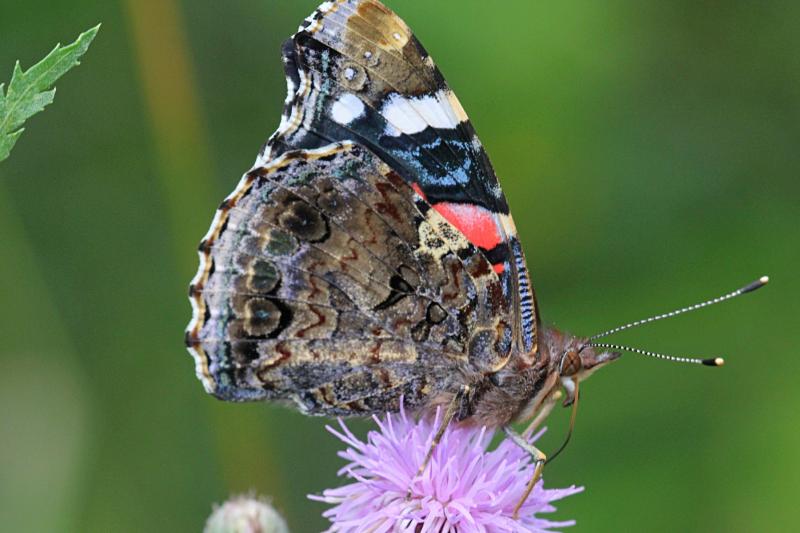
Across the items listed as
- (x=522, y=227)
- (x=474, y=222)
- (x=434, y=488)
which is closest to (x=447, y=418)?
(x=434, y=488)

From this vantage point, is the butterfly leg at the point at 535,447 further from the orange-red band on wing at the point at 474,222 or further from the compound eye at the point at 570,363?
the orange-red band on wing at the point at 474,222

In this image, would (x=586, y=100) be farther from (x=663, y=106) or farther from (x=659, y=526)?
(x=659, y=526)

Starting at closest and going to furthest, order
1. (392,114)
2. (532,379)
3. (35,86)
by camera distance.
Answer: (35,86) → (532,379) → (392,114)

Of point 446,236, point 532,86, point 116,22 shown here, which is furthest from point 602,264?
point 116,22

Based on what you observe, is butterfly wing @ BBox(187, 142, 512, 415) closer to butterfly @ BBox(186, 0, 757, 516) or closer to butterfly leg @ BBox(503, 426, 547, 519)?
butterfly @ BBox(186, 0, 757, 516)

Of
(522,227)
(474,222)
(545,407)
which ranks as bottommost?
(545,407)

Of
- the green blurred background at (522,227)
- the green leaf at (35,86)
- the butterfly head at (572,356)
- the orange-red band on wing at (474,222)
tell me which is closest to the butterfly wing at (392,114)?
the orange-red band on wing at (474,222)

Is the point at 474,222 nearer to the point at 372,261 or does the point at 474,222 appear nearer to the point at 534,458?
the point at 372,261
